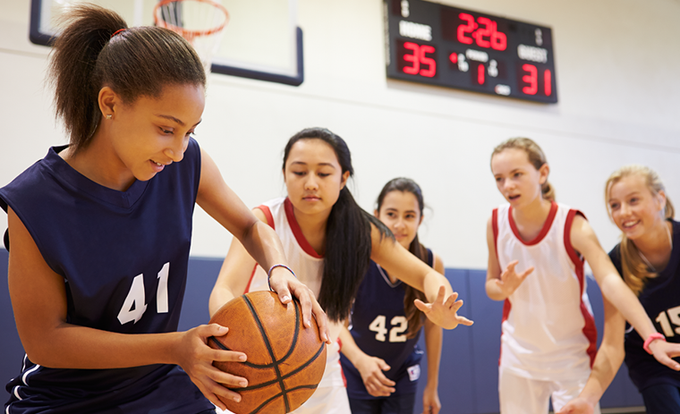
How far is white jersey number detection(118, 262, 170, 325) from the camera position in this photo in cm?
145

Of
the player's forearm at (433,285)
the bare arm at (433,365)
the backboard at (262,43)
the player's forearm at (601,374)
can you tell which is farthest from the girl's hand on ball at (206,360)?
the backboard at (262,43)

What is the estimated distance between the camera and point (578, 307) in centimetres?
322

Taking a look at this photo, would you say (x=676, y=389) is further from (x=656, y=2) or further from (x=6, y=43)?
(x=656, y=2)

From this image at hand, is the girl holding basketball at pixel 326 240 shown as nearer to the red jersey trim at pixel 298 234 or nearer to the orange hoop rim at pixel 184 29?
the red jersey trim at pixel 298 234

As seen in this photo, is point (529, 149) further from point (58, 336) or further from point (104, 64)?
point (58, 336)

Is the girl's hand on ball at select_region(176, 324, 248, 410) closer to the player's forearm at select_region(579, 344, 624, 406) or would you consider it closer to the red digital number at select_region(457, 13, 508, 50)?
the player's forearm at select_region(579, 344, 624, 406)

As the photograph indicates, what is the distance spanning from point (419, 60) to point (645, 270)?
138 inches

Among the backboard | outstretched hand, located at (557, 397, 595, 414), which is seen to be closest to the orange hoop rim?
the backboard

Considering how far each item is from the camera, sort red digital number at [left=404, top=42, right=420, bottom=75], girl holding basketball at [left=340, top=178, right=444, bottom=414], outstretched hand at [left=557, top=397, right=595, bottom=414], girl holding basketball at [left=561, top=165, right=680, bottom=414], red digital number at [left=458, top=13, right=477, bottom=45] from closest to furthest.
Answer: outstretched hand at [left=557, top=397, right=595, bottom=414]
girl holding basketball at [left=561, top=165, right=680, bottom=414]
girl holding basketball at [left=340, top=178, right=444, bottom=414]
red digital number at [left=404, top=42, right=420, bottom=75]
red digital number at [left=458, top=13, right=477, bottom=45]

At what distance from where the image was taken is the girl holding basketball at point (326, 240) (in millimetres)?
2377

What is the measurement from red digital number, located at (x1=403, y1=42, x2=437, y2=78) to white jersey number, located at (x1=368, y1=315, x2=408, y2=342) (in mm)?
3277

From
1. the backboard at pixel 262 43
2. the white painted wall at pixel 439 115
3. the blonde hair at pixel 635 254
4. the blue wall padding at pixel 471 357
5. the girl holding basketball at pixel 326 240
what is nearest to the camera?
the girl holding basketball at pixel 326 240

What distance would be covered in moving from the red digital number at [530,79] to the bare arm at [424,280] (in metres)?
4.65

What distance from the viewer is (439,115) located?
6.02m
